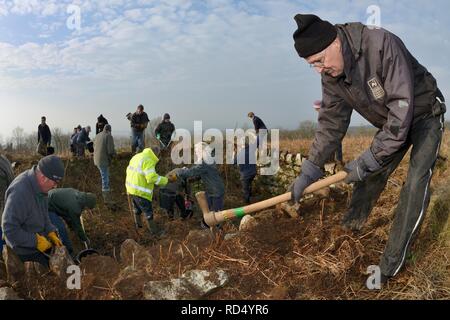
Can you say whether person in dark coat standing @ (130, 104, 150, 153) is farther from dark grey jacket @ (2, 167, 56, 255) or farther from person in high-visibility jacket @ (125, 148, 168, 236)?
dark grey jacket @ (2, 167, 56, 255)

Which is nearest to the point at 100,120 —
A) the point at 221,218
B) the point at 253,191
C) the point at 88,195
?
the point at 253,191

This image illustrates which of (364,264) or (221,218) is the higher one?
(221,218)

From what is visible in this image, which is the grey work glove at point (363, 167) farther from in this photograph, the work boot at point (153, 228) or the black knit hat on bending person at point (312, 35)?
the work boot at point (153, 228)

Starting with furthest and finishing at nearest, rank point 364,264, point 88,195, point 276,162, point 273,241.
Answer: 1. point 276,162
2. point 88,195
3. point 273,241
4. point 364,264

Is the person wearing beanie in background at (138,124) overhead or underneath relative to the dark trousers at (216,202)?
overhead

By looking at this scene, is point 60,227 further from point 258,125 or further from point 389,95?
point 258,125

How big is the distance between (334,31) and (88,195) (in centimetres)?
448

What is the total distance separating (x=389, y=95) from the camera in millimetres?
2764

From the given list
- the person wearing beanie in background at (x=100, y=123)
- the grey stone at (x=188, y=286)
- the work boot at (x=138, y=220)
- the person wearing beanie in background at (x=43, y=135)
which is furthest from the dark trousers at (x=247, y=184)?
the person wearing beanie in background at (x=43, y=135)

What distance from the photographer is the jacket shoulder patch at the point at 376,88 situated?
2.85m
